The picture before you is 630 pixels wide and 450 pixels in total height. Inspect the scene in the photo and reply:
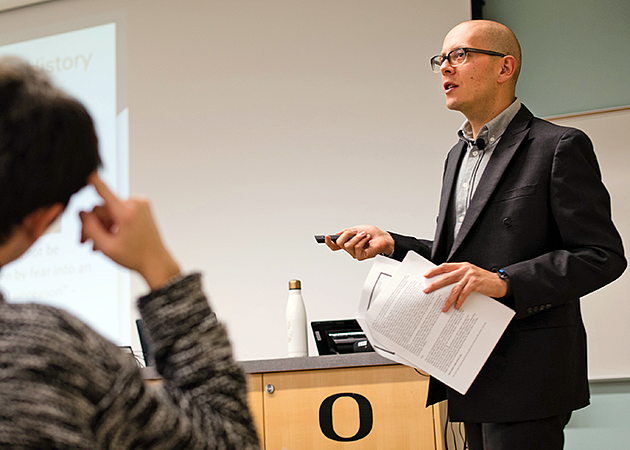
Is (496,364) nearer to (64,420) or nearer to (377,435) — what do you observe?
(377,435)

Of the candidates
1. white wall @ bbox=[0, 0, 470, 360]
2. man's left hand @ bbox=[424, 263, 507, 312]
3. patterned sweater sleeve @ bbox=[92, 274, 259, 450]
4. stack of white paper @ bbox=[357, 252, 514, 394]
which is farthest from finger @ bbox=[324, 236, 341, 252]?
white wall @ bbox=[0, 0, 470, 360]

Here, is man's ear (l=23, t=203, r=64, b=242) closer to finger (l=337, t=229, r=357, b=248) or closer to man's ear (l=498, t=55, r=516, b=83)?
finger (l=337, t=229, r=357, b=248)

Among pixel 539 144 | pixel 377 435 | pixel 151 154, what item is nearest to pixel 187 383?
pixel 539 144

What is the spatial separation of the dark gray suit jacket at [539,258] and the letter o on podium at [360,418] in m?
0.61

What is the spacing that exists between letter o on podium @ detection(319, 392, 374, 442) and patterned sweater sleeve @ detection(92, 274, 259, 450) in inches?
54.1

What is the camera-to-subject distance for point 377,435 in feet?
6.10

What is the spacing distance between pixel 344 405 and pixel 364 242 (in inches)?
27.2

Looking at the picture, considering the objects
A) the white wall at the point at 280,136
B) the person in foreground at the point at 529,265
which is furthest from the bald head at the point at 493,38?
the white wall at the point at 280,136

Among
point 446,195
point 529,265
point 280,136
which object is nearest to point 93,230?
point 529,265

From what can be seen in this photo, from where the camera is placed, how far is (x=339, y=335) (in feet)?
6.89

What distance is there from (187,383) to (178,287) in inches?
3.7

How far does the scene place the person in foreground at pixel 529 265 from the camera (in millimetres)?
1154

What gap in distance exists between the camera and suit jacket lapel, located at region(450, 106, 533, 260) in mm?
1280

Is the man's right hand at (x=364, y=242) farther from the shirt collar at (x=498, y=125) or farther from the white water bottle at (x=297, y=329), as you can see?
the white water bottle at (x=297, y=329)
